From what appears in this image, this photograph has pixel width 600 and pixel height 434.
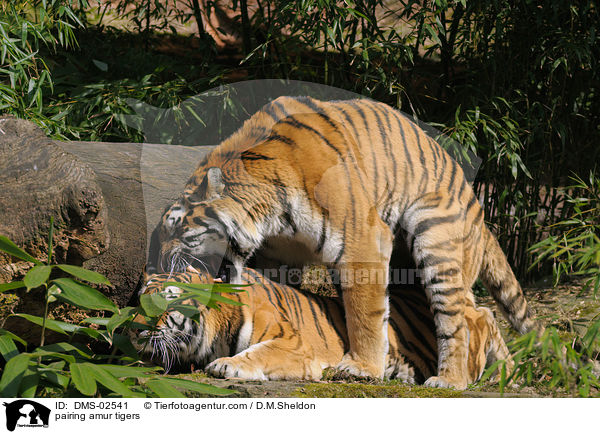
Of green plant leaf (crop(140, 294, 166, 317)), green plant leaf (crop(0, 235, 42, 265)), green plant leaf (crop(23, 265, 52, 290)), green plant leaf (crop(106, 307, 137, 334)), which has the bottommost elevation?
green plant leaf (crop(106, 307, 137, 334))

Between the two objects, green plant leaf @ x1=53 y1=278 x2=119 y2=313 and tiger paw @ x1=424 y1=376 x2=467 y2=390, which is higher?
green plant leaf @ x1=53 y1=278 x2=119 y2=313

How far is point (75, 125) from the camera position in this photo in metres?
3.54

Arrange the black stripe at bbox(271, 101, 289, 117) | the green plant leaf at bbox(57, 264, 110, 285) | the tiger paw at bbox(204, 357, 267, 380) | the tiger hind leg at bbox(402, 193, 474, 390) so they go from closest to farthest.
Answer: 1. the green plant leaf at bbox(57, 264, 110, 285)
2. the tiger paw at bbox(204, 357, 267, 380)
3. the tiger hind leg at bbox(402, 193, 474, 390)
4. the black stripe at bbox(271, 101, 289, 117)

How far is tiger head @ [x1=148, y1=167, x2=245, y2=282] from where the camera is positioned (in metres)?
2.61

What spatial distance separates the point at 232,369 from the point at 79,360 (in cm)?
54

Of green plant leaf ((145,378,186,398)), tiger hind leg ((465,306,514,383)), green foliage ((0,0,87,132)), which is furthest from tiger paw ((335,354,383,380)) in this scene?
green foliage ((0,0,87,132))

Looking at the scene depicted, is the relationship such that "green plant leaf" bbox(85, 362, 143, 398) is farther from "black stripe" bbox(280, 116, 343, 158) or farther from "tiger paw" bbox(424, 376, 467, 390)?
"black stripe" bbox(280, 116, 343, 158)

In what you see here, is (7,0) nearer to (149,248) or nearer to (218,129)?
(218,129)

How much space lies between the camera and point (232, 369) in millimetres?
2375

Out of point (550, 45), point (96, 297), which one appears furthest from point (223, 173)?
point (550, 45)

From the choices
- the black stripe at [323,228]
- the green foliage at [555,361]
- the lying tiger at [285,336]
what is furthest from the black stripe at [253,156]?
the green foliage at [555,361]

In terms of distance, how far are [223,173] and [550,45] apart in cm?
207

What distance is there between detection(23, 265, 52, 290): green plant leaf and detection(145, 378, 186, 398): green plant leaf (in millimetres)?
458

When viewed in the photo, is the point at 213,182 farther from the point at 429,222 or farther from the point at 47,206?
the point at 429,222
